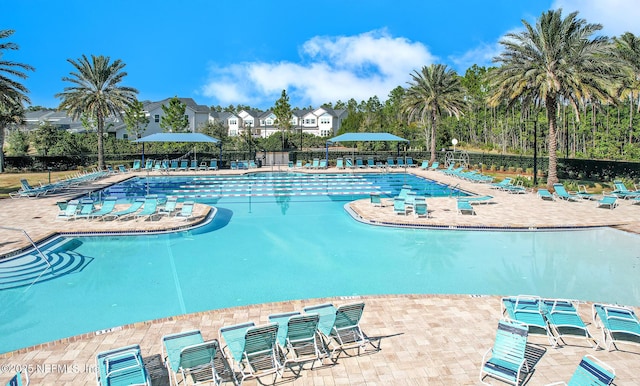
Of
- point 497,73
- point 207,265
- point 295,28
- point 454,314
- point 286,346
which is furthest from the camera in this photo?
point 295,28

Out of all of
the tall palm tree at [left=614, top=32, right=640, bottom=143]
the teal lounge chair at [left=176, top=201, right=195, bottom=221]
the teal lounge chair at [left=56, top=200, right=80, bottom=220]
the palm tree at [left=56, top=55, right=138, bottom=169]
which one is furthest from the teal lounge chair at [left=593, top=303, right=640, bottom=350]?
the palm tree at [left=56, top=55, right=138, bottom=169]

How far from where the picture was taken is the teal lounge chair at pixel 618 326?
20.1 ft

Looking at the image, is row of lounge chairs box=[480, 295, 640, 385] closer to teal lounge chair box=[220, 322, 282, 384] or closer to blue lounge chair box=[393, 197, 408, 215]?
teal lounge chair box=[220, 322, 282, 384]

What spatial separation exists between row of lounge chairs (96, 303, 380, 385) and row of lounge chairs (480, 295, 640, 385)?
1.67 meters

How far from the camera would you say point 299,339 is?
19.2 feet

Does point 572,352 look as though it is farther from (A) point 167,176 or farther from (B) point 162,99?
(B) point 162,99

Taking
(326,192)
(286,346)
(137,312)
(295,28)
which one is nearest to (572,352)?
(286,346)

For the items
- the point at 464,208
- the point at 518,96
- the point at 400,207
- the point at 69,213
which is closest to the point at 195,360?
the point at 400,207

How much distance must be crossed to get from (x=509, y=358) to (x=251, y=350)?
306cm

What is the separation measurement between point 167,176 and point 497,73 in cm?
2217

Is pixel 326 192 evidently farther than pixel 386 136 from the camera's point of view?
No

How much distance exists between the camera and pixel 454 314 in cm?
754

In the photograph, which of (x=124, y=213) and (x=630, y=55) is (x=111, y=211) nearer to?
(x=124, y=213)

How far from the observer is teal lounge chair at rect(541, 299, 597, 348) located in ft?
21.4
